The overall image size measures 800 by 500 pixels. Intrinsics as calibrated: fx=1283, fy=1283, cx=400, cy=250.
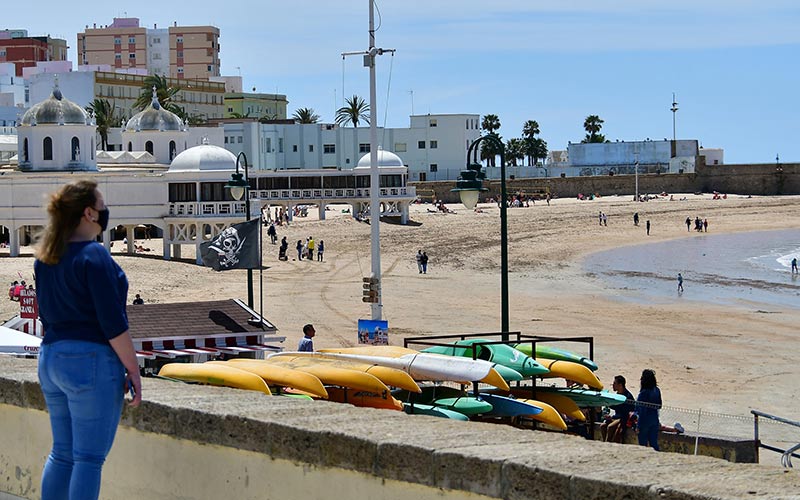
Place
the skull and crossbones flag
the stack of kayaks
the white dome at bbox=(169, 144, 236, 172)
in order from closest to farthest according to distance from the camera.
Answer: the stack of kayaks, the skull and crossbones flag, the white dome at bbox=(169, 144, 236, 172)

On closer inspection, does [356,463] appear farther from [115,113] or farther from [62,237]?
[115,113]

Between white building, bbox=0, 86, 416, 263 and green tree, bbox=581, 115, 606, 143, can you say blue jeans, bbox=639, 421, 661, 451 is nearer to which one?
→ white building, bbox=0, 86, 416, 263

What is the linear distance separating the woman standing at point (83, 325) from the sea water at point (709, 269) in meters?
42.0

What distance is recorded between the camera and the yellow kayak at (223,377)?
938cm

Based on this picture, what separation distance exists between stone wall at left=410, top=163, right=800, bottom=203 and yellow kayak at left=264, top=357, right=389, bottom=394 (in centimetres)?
10811

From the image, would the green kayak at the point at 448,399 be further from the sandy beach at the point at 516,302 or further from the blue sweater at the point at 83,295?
the sandy beach at the point at 516,302

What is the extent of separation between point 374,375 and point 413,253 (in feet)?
179

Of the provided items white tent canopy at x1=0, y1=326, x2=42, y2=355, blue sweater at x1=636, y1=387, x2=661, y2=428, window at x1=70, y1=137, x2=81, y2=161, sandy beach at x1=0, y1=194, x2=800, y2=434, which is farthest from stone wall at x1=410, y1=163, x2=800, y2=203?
blue sweater at x1=636, y1=387, x2=661, y2=428

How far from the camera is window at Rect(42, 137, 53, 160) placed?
A: 59.2 m

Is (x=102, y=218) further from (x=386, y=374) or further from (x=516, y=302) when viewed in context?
(x=516, y=302)

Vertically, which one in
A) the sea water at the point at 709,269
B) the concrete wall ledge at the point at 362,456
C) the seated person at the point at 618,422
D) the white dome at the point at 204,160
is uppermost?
the white dome at the point at 204,160

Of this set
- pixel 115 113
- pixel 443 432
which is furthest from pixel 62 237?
pixel 115 113

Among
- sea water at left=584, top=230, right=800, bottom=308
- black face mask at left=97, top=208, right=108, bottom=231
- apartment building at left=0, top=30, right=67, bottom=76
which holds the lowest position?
sea water at left=584, top=230, right=800, bottom=308

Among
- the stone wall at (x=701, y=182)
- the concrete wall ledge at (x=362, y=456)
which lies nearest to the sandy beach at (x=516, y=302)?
the concrete wall ledge at (x=362, y=456)
